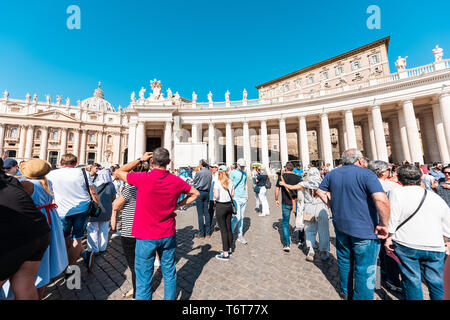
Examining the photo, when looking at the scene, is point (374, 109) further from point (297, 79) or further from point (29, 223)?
point (29, 223)

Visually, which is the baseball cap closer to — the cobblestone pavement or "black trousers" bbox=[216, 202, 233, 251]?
the cobblestone pavement

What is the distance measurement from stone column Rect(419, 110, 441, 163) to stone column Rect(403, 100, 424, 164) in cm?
333

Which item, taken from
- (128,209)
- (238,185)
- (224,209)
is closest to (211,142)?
(238,185)

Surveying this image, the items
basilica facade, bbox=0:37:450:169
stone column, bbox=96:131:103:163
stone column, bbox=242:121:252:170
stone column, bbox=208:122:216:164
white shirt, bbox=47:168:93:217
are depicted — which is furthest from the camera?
stone column, bbox=96:131:103:163

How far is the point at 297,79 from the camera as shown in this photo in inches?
1489

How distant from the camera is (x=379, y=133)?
61.5 feet

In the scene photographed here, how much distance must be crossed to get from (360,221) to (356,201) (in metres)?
0.24

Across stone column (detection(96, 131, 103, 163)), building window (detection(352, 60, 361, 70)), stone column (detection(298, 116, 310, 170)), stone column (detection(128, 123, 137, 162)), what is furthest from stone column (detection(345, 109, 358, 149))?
stone column (detection(96, 131, 103, 163))

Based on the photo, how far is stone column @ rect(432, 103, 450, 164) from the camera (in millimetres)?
16531

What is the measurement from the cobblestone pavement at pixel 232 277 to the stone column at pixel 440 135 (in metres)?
22.6
